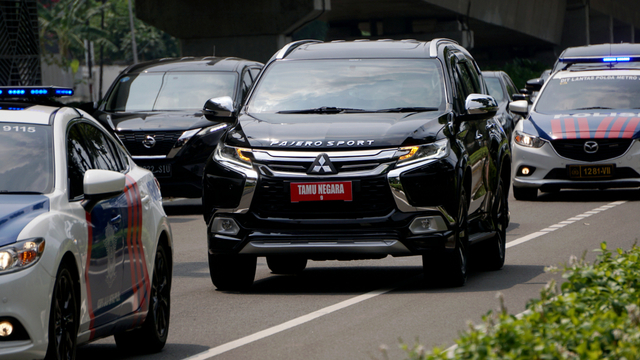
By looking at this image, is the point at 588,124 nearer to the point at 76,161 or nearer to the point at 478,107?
the point at 478,107

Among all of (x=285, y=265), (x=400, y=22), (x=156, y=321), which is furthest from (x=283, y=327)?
(x=400, y=22)

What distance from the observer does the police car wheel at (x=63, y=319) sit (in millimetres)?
5383

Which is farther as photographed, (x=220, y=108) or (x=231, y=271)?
(x=220, y=108)

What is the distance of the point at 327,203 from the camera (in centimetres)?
886

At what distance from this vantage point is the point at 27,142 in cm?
621

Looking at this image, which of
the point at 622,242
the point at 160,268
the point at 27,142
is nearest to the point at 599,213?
the point at 622,242

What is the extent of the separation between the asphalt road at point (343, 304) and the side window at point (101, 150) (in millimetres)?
1097

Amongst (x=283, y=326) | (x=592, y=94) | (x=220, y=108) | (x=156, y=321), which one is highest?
(x=220, y=108)

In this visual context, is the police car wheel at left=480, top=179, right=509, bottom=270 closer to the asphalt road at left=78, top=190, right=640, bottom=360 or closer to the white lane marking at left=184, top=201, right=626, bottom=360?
the asphalt road at left=78, top=190, right=640, bottom=360

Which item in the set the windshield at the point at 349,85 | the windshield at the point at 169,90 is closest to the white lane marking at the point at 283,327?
the windshield at the point at 349,85

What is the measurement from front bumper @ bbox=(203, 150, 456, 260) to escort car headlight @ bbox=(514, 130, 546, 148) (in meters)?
8.90

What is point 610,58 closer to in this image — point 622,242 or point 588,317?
point 622,242

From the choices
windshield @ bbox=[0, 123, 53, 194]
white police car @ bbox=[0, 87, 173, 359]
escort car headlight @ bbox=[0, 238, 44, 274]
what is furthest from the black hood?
escort car headlight @ bbox=[0, 238, 44, 274]

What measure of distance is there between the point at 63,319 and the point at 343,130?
384cm
